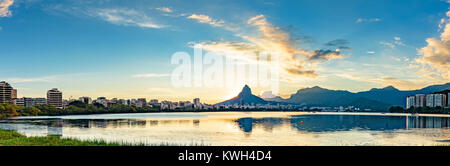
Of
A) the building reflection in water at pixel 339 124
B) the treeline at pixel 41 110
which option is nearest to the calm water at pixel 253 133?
the building reflection in water at pixel 339 124

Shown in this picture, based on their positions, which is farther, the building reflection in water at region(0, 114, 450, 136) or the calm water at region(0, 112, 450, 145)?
the building reflection in water at region(0, 114, 450, 136)

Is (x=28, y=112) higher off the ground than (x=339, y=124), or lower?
lower

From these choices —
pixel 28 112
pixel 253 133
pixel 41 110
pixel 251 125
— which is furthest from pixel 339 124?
pixel 41 110

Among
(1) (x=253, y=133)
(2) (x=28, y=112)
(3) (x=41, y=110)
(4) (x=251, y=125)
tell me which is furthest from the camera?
(3) (x=41, y=110)

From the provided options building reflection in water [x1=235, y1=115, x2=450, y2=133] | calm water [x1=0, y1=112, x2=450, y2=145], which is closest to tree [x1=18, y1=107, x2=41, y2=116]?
calm water [x1=0, y1=112, x2=450, y2=145]

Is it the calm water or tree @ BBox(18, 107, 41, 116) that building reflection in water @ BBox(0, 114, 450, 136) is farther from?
tree @ BBox(18, 107, 41, 116)

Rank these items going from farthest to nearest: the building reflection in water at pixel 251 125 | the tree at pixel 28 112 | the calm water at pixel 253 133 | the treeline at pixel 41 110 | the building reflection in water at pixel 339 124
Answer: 1. the tree at pixel 28 112
2. the treeline at pixel 41 110
3. the building reflection in water at pixel 339 124
4. the building reflection in water at pixel 251 125
5. the calm water at pixel 253 133

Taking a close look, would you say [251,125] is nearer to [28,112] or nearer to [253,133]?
[253,133]

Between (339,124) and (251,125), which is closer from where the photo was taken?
(251,125)

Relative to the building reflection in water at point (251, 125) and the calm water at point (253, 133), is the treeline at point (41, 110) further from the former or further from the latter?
the calm water at point (253, 133)
